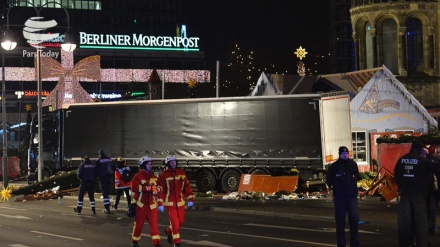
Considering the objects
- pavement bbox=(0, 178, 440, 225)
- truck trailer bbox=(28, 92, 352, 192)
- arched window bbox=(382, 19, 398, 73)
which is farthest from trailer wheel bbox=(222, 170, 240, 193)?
arched window bbox=(382, 19, 398, 73)

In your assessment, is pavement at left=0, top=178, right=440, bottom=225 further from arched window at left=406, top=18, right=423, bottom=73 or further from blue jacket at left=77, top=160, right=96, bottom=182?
arched window at left=406, top=18, right=423, bottom=73

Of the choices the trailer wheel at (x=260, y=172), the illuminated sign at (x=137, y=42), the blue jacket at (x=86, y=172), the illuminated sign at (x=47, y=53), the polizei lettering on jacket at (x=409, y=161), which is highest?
the illuminated sign at (x=137, y=42)

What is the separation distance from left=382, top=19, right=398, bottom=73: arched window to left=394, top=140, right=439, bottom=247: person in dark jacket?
37012 millimetres

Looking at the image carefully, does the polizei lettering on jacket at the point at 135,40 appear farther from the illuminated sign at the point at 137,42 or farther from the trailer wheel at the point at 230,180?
the trailer wheel at the point at 230,180

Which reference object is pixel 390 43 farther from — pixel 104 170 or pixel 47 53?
pixel 47 53

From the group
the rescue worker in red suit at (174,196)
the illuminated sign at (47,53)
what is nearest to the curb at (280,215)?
the rescue worker in red suit at (174,196)

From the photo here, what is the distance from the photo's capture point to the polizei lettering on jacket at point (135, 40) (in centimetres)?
13100

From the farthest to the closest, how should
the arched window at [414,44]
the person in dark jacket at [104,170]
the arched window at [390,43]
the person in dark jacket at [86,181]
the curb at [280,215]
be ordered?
the arched window at [390,43] < the arched window at [414,44] < the person in dark jacket at [104,170] < the person in dark jacket at [86,181] < the curb at [280,215]

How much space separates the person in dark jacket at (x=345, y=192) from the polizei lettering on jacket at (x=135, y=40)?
385ft

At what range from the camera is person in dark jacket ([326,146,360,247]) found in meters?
15.5

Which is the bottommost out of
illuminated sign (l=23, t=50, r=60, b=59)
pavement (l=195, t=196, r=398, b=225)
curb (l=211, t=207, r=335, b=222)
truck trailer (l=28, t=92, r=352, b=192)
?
curb (l=211, t=207, r=335, b=222)

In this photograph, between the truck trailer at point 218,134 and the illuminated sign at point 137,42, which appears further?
the illuminated sign at point 137,42

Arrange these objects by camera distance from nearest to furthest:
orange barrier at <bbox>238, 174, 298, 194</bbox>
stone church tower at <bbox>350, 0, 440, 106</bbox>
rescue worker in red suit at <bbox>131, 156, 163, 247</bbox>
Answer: rescue worker in red suit at <bbox>131, 156, 163, 247</bbox> < orange barrier at <bbox>238, 174, 298, 194</bbox> < stone church tower at <bbox>350, 0, 440, 106</bbox>

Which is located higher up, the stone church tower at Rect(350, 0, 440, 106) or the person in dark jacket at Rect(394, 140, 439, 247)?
the stone church tower at Rect(350, 0, 440, 106)
